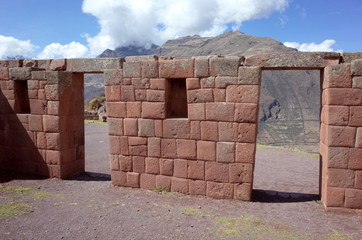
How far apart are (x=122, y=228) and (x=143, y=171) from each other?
248cm

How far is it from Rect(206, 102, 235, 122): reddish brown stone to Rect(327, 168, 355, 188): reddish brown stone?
252cm

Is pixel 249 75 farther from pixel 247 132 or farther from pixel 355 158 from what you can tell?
pixel 355 158

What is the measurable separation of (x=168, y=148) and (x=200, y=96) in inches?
62.9

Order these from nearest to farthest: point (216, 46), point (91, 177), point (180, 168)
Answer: point (180, 168), point (91, 177), point (216, 46)

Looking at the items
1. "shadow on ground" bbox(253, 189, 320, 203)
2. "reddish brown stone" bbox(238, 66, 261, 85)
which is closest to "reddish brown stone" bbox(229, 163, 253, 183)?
"shadow on ground" bbox(253, 189, 320, 203)

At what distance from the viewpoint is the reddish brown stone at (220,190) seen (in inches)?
275

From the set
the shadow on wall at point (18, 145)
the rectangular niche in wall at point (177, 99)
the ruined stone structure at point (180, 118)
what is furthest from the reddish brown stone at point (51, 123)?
the rectangular niche in wall at point (177, 99)

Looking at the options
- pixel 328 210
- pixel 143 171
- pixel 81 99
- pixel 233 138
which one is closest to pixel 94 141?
pixel 81 99

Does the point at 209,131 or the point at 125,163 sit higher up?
the point at 209,131

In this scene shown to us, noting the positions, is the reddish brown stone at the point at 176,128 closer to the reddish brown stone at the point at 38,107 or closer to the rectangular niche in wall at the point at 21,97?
the reddish brown stone at the point at 38,107

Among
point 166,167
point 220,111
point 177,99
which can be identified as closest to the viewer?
point 220,111

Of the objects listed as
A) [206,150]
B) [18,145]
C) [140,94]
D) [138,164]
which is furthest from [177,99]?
[18,145]

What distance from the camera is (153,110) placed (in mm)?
7422

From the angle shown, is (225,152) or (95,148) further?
(95,148)
